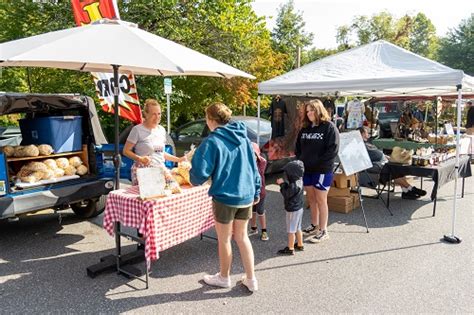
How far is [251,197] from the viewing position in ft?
10.4

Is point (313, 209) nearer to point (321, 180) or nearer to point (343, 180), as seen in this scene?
point (321, 180)

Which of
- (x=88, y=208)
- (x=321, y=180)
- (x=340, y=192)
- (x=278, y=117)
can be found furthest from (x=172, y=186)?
(x=278, y=117)

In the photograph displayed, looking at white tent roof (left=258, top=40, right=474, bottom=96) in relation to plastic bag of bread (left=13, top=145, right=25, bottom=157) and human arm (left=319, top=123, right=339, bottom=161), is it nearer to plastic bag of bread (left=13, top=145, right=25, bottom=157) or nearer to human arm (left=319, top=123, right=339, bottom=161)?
human arm (left=319, top=123, right=339, bottom=161)

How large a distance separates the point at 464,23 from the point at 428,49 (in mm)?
26311

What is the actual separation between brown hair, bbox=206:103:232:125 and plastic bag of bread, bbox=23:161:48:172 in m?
2.42

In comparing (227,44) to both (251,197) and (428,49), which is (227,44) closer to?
(251,197)

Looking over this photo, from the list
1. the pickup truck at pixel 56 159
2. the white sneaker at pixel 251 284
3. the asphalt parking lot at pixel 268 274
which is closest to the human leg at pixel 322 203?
the asphalt parking lot at pixel 268 274

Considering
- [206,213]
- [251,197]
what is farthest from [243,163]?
[206,213]

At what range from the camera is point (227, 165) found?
3021 mm

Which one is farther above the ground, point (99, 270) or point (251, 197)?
point (251, 197)

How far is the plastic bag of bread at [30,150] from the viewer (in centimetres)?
438

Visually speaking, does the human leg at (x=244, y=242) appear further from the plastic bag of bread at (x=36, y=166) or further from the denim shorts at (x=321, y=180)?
the plastic bag of bread at (x=36, y=166)

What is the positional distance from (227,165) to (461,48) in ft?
127

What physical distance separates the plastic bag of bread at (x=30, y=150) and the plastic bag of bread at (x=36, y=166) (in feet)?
0.37
